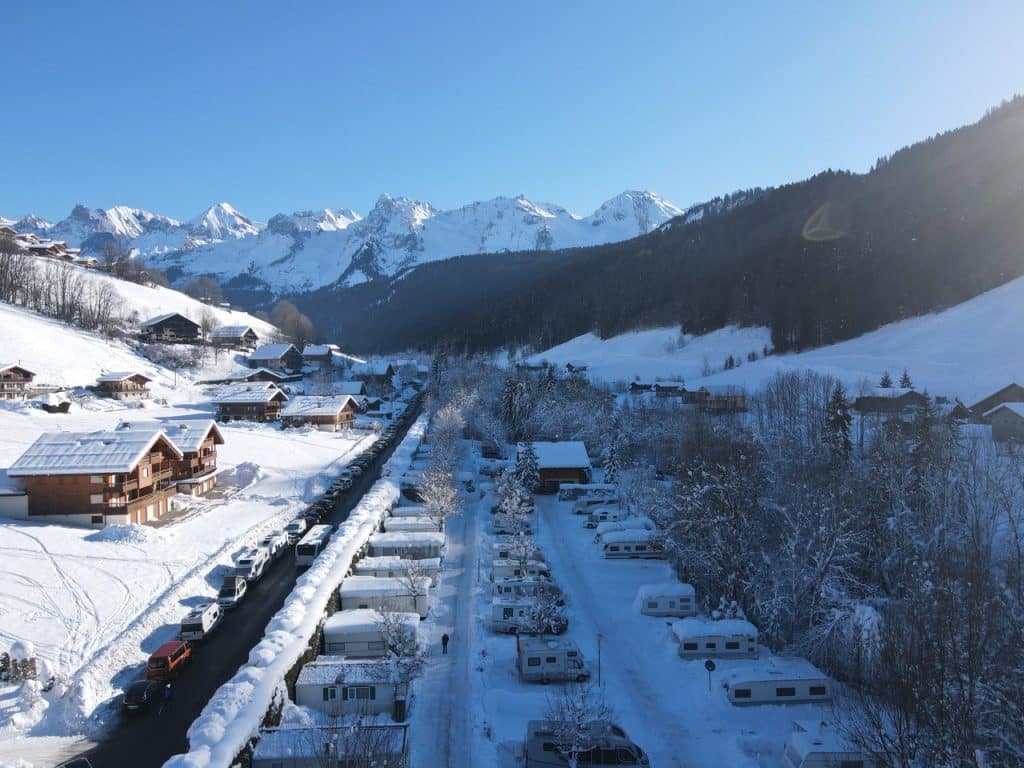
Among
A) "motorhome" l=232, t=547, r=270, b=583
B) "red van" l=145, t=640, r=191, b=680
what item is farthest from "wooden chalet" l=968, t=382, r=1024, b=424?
"red van" l=145, t=640, r=191, b=680

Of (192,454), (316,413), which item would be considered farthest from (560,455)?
(316,413)

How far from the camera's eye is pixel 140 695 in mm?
13180

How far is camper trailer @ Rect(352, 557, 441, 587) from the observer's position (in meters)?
20.6

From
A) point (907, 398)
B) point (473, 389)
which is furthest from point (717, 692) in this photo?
point (473, 389)

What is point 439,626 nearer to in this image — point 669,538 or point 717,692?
point 717,692

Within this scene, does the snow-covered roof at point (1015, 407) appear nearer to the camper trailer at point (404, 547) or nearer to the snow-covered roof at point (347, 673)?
the camper trailer at point (404, 547)

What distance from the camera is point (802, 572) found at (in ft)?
64.3

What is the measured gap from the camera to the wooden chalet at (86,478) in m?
23.0

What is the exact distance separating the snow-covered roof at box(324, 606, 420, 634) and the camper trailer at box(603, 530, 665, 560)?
10786 millimetres

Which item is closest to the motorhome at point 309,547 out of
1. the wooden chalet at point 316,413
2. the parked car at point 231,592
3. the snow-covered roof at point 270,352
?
the parked car at point 231,592

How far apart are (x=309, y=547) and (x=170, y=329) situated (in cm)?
6019

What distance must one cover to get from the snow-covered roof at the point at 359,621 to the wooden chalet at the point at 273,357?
60199mm

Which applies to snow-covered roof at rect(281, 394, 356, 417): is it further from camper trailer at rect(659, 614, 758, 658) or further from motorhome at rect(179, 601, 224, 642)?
camper trailer at rect(659, 614, 758, 658)

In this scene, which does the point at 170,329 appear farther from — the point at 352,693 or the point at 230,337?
the point at 352,693
